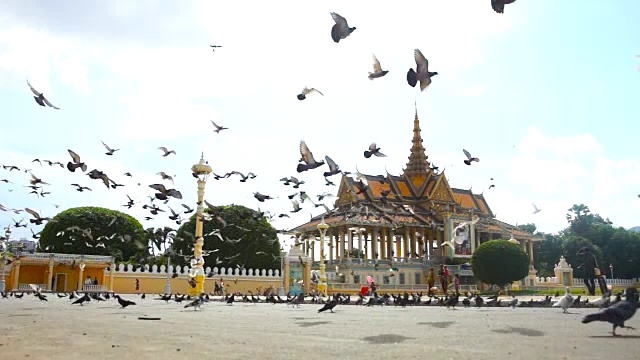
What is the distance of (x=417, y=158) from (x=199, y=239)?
5058 cm

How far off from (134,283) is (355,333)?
3771cm

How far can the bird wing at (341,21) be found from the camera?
959 cm

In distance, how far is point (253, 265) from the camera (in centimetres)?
5222

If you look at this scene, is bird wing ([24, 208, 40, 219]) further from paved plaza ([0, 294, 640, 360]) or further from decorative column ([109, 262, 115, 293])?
decorative column ([109, 262, 115, 293])

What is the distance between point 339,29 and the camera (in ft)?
31.2

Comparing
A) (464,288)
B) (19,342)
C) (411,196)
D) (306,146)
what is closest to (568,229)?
(411,196)

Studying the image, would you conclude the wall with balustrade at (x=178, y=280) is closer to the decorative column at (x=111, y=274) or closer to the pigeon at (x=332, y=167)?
the decorative column at (x=111, y=274)

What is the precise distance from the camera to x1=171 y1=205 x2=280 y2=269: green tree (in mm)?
51625

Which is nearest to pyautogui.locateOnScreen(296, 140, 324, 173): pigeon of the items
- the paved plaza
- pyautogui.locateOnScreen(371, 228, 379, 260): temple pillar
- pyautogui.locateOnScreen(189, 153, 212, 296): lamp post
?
the paved plaza

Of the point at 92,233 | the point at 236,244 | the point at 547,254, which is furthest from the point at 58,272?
the point at 547,254

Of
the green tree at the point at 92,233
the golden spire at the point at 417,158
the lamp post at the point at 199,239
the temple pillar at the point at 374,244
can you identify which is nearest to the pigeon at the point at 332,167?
the lamp post at the point at 199,239

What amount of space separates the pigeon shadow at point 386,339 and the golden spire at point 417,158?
2660 inches

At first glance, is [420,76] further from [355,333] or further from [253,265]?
[253,265]

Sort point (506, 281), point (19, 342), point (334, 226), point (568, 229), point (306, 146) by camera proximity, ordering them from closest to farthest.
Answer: point (19, 342)
point (306, 146)
point (506, 281)
point (334, 226)
point (568, 229)
